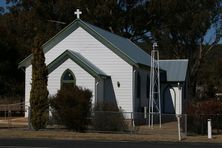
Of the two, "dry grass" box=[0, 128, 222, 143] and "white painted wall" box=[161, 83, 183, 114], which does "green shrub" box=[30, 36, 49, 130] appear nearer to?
"dry grass" box=[0, 128, 222, 143]

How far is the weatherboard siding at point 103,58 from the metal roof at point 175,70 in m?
8.48

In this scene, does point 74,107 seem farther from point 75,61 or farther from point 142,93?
point 142,93

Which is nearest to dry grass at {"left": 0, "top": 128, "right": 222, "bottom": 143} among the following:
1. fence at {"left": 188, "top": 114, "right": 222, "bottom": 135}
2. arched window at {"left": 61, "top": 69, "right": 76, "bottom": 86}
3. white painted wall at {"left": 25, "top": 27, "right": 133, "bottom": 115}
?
fence at {"left": 188, "top": 114, "right": 222, "bottom": 135}

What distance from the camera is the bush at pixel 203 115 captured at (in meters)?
29.1

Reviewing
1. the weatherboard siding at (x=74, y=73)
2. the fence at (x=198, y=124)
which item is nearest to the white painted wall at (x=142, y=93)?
the weatherboard siding at (x=74, y=73)

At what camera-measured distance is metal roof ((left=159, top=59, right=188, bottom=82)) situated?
4500cm

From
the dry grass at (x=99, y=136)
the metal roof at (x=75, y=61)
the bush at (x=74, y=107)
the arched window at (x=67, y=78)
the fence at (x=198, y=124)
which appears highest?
the metal roof at (x=75, y=61)

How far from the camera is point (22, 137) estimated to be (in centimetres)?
2588

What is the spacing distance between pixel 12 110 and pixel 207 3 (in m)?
31.4

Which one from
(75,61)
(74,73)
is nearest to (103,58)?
(75,61)

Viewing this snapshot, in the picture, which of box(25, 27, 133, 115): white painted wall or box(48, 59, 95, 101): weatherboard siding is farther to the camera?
box(25, 27, 133, 115): white painted wall

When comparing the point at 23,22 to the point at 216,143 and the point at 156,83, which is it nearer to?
the point at 156,83

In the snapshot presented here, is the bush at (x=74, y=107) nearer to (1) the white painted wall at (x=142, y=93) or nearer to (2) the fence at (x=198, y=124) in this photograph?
(2) the fence at (x=198, y=124)

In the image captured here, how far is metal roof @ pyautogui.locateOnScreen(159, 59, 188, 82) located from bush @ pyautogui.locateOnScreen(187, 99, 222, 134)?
553 inches
